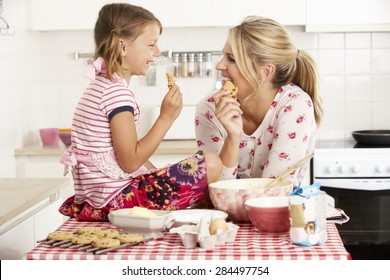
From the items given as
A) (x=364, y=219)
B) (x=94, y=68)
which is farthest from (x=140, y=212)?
(x=364, y=219)

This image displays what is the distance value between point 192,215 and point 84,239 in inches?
12.0

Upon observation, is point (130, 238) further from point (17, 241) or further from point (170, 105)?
point (17, 241)

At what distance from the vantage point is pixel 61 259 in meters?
1.56

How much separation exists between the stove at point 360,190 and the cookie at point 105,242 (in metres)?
2.16

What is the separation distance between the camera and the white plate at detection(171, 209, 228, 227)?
174 cm

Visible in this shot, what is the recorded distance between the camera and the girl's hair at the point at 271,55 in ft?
7.18

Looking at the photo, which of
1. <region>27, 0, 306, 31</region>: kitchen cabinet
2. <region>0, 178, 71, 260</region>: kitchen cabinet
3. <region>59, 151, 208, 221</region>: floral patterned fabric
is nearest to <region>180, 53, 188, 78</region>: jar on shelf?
<region>27, 0, 306, 31</region>: kitchen cabinet

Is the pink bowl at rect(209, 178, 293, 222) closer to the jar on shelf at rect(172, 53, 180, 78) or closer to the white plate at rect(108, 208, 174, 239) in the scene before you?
the white plate at rect(108, 208, 174, 239)

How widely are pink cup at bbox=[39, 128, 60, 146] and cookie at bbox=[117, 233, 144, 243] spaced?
7.75 ft

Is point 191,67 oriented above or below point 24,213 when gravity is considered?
above

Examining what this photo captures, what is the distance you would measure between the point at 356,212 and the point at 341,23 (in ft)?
3.13

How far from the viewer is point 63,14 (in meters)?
3.84

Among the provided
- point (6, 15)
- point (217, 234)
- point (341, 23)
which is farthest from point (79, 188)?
point (341, 23)

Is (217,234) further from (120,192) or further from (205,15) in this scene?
(205,15)
